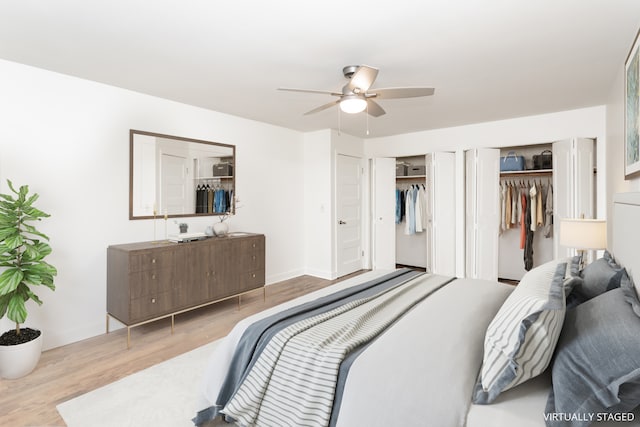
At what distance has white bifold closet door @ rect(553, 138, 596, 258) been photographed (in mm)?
4066

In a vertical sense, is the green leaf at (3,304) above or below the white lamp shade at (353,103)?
below

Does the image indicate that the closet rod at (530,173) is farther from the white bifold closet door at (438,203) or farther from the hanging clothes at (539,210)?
the white bifold closet door at (438,203)

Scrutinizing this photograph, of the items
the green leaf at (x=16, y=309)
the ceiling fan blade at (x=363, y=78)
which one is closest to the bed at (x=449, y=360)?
the ceiling fan blade at (x=363, y=78)

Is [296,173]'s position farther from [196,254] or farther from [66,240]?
[66,240]

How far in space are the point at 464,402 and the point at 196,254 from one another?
9.59 feet

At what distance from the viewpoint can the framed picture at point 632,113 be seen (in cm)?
214

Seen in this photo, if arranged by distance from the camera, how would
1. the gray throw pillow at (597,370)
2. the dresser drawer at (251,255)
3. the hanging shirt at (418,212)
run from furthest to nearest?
the hanging shirt at (418,212) < the dresser drawer at (251,255) < the gray throw pillow at (597,370)

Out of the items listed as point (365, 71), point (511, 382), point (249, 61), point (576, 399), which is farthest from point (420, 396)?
point (249, 61)

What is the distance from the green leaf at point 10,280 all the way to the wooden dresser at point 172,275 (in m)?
0.72

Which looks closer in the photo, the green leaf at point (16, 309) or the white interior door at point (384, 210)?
the green leaf at point (16, 309)

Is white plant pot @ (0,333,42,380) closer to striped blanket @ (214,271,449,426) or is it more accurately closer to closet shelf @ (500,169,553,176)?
striped blanket @ (214,271,449,426)

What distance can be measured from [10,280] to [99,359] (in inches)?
35.2

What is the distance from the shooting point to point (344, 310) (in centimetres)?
196

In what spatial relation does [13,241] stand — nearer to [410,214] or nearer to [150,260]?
[150,260]
